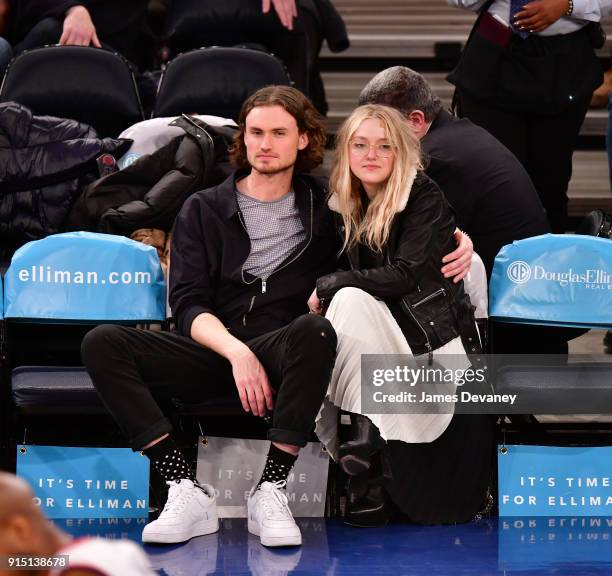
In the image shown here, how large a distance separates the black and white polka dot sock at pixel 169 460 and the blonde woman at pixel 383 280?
0.40 metres

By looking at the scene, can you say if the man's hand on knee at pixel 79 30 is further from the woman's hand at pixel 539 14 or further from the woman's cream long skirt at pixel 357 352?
the woman's cream long skirt at pixel 357 352

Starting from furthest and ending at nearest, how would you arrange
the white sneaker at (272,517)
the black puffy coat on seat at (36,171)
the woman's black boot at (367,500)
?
the black puffy coat on seat at (36,171) → the woman's black boot at (367,500) → the white sneaker at (272,517)

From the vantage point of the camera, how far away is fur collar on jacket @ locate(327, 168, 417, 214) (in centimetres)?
345

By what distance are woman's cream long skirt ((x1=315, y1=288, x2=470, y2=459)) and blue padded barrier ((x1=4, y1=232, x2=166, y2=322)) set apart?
62cm

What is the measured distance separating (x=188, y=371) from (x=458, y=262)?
824mm

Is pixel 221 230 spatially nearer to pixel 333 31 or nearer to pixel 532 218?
pixel 532 218

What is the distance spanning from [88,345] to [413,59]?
3.67 meters

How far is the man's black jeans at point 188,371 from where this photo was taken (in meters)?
3.21

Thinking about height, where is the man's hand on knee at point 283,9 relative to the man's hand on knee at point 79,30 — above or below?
above

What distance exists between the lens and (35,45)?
5.21 metres

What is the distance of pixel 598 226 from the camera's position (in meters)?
3.88

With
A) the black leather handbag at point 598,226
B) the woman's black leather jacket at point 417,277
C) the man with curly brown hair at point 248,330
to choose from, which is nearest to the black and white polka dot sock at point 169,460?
the man with curly brown hair at point 248,330

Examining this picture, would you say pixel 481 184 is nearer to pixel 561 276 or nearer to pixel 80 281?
pixel 561 276

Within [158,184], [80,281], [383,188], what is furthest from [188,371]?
[158,184]
